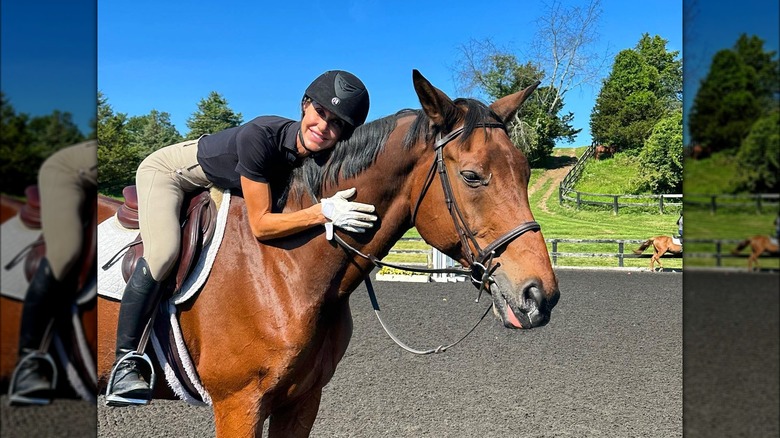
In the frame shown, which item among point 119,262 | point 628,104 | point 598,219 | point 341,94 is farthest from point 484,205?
point 628,104

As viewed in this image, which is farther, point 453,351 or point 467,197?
point 453,351

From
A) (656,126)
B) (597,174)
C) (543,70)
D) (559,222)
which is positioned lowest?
(559,222)

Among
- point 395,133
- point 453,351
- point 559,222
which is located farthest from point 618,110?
point 395,133

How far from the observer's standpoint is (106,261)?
2615 mm

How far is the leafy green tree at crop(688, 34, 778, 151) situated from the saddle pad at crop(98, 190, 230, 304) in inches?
84.3

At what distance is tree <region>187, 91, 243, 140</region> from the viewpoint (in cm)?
2555

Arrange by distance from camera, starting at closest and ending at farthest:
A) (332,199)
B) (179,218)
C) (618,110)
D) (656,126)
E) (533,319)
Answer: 1. (533,319)
2. (332,199)
3. (179,218)
4. (656,126)
5. (618,110)

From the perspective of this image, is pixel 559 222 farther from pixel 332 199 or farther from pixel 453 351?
pixel 332 199

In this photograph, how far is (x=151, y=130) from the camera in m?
21.5

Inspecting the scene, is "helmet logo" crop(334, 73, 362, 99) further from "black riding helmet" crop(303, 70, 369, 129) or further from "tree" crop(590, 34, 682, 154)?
"tree" crop(590, 34, 682, 154)

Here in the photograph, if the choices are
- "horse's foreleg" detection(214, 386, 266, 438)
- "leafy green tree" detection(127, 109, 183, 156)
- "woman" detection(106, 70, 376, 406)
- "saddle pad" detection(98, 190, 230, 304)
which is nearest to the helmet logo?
"woman" detection(106, 70, 376, 406)

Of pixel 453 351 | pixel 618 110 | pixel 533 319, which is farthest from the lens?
pixel 618 110

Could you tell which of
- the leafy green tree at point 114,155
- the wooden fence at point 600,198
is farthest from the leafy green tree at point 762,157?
the wooden fence at point 600,198

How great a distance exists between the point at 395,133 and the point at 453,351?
6.01 m
